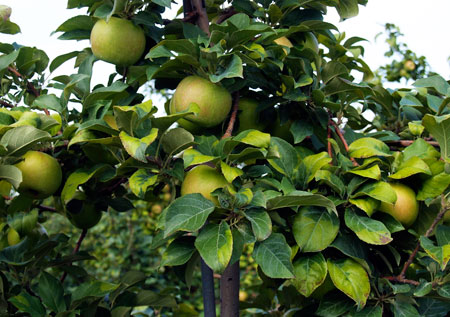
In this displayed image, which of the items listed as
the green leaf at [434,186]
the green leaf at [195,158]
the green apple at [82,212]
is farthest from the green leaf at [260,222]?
the green apple at [82,212]

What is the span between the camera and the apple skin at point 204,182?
0.96m

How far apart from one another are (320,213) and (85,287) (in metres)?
0.66

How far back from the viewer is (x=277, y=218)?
985mm

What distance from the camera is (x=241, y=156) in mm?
949

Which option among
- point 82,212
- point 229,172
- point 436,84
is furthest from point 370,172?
point 82,212

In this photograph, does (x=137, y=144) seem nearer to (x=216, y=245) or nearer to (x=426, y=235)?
(x=216, y=245)

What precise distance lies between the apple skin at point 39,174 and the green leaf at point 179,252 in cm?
32

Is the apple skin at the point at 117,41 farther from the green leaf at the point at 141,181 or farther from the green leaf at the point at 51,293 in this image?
the green leaf at the point at 51,293

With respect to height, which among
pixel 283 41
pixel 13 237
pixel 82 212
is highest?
pixel 283 41

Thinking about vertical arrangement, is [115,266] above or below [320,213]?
below

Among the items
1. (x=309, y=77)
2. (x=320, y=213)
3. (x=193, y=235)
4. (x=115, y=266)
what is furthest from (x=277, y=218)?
(x=115, y=266)

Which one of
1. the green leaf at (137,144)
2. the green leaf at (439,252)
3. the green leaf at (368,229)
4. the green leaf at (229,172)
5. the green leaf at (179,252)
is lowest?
the green leaf at (179,252)

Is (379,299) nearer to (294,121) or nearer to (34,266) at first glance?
(294,121)

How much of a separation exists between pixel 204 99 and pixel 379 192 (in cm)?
39
